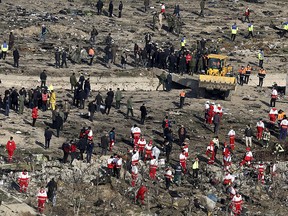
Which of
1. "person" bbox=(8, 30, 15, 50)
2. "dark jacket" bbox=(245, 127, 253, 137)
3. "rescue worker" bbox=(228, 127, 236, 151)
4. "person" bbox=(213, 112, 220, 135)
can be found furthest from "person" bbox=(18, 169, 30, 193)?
"person" bbox=(8, 30, 15, 50)

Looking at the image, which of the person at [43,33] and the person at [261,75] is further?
the person at [43,33]

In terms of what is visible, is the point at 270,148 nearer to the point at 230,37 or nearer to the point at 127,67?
the point at 127,67

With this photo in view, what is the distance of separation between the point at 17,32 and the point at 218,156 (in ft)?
70.4

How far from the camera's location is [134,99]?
58406 millimetres

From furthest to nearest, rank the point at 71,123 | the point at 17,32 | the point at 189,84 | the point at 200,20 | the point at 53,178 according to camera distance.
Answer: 1. the point at 200,20
2. the point at 17,32
3. the point at 189,84
4. the point at 71,123
5. the point at 53,178

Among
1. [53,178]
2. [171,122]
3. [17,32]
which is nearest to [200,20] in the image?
[17,32]

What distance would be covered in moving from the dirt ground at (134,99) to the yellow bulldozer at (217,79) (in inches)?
26.8

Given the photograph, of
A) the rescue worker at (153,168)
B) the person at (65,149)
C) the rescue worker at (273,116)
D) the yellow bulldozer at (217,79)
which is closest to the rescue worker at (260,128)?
the rescue worker at (273,116)

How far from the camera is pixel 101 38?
225 feet

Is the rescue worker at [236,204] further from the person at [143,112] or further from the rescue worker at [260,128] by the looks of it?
the person at [143,112]

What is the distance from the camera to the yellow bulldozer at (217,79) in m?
57.3

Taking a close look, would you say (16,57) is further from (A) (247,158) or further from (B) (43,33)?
(A) (247,158)

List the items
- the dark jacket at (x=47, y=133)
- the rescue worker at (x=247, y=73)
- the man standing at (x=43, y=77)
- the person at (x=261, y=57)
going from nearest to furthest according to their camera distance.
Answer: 1. the dark jacket at (x=47, y=133)
2. the man standing at (x=43, y=77)
3. the rescue worker at (x=247, y=73)
4. the person at (x=261, y=57)

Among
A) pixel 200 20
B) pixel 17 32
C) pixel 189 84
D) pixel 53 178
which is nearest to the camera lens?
pixel 53 178
